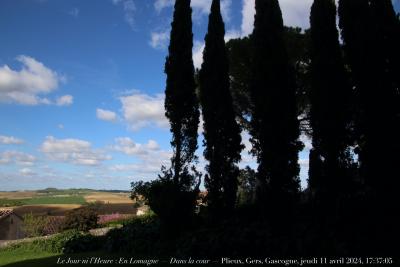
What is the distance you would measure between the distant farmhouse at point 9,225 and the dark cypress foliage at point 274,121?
1664 inches

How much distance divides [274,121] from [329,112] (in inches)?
103

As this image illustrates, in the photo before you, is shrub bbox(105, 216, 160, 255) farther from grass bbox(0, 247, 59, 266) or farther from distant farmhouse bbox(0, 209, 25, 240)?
distant farmhouse bbox(0, 209, 25, 240)

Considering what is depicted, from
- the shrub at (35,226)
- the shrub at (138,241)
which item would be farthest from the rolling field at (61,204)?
the shrub at (138,241)

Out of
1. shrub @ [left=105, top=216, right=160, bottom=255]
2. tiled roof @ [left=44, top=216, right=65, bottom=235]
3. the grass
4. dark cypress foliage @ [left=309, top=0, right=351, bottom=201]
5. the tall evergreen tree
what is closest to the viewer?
the tall evergreen tree

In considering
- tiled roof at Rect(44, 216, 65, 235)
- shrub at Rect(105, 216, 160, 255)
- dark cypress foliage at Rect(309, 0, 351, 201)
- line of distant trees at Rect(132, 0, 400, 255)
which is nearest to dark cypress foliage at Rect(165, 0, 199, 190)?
line of distant trees at Rect(132, 0, 400, 255)

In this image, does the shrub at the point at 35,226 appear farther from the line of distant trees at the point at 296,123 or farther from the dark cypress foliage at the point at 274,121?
the dark cypress foliage at the point at 274,121

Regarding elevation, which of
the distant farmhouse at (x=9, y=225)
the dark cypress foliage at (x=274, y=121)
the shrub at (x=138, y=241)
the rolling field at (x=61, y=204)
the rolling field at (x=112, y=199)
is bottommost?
the distant farmhouse at (x=9, y=225)

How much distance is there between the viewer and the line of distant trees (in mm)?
14039

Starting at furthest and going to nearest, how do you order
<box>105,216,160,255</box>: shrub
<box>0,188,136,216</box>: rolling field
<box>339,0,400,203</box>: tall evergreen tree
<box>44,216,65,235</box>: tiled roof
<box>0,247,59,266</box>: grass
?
<box>0,188,136,216</box>: rolling field, <box>44,216,65,235</box>: tiled roof, <box>0,247,59,266</box>: grass, <box>105,216,160,255</box>: shrub, <box>339,0,400,203</box>: tall evergreen tree

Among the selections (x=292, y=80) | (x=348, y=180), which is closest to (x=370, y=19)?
(x=292, y=80)

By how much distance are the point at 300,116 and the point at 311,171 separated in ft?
15.4

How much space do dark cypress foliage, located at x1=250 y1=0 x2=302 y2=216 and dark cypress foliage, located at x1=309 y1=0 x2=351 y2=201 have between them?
4.24 feet

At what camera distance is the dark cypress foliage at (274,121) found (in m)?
14.7

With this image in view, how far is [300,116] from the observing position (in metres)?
23.5
